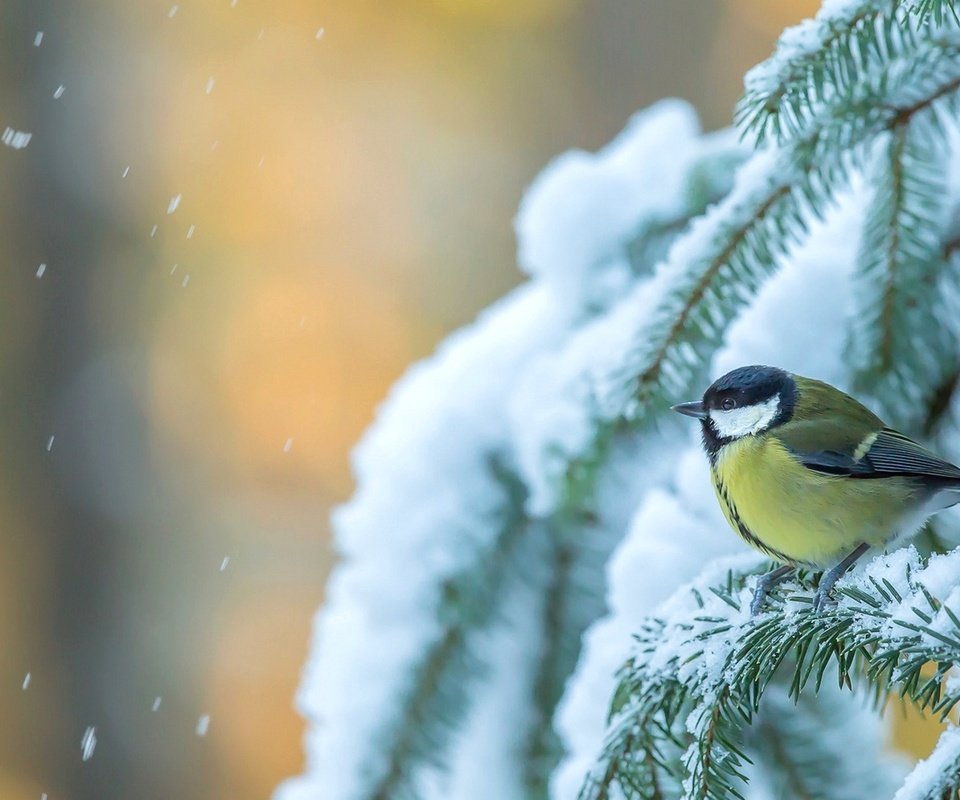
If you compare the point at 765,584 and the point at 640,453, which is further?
the point at 640,453

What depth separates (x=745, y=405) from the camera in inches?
43.2

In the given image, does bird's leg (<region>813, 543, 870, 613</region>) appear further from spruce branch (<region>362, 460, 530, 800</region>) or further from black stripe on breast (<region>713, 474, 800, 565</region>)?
spruce branch (<region>362, 460, 530, 800</region>)

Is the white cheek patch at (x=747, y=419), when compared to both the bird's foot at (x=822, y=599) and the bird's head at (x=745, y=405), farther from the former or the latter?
the bird's foot at (x=822, y=599)

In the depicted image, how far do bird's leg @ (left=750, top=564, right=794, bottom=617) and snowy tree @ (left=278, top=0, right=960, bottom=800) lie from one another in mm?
14

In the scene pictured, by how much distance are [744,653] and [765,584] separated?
16 cm

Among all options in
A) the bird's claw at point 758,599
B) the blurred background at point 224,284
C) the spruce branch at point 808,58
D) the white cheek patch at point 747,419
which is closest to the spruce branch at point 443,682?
the white cheek patch at point 747,419

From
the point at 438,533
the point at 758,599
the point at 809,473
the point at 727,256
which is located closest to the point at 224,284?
the point at 438,533

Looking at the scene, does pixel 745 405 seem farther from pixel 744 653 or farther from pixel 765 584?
pixel 744 653

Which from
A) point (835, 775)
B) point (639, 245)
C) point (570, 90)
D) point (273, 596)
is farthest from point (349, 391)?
point (835, 775)

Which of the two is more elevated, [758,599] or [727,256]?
[727,256]

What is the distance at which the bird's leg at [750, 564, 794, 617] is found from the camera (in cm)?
85

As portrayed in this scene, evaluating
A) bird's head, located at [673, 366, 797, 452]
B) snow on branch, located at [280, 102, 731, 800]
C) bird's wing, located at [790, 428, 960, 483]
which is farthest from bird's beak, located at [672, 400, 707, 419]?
snow on branch, located at [280, 102, 731, 800]

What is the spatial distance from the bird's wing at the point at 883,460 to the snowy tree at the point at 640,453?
0.12 metres

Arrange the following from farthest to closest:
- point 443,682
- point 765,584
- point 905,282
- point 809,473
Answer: point 443,682
point 905,282
point 809,473
point 765,584
